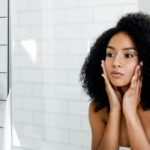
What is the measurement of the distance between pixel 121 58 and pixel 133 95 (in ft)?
0.38

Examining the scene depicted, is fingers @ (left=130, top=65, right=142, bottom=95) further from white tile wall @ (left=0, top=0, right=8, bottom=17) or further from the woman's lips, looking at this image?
white tile wall @ (left=0, top=0, right=8, bottom=17)

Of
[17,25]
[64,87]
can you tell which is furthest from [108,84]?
[17,25]

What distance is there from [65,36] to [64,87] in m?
0.20

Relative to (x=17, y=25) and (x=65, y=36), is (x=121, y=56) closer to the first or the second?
(x=65, y=36)

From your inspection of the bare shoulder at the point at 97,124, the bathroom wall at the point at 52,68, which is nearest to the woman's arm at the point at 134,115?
the bare shoulder at the point at 97,124

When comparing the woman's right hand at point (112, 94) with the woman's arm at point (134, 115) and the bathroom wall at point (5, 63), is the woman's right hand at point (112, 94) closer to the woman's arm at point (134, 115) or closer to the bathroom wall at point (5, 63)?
the woman's arm at point (134, 115)

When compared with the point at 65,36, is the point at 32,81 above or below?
below

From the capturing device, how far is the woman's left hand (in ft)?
2.89

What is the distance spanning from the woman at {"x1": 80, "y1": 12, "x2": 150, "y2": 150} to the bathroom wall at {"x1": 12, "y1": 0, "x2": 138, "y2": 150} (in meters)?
0.20

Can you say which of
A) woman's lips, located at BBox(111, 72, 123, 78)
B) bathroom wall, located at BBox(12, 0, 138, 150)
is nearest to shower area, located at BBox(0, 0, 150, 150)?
bathroom wall, located at BBox(12, 0, 138, 150)

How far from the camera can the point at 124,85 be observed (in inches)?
35.2

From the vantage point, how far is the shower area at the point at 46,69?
1.18m

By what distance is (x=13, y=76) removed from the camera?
1.34 metres

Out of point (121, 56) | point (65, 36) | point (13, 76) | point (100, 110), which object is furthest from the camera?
point (13, 76)
